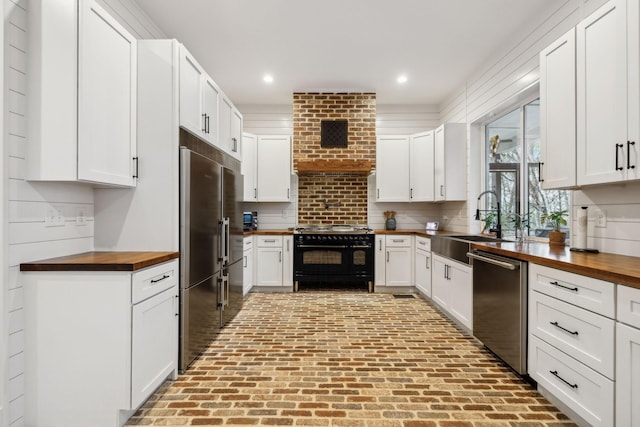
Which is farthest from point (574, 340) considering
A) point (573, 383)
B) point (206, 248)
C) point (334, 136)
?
point (334, 136)

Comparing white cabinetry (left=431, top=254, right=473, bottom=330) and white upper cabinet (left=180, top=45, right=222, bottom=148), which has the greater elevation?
white upper cabinet (left=180, top=45, right=222, bottom=148)

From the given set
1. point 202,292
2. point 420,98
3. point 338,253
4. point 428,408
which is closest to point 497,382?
point 428,408

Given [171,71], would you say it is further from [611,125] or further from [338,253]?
[338,253]

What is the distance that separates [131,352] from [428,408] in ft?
5.53

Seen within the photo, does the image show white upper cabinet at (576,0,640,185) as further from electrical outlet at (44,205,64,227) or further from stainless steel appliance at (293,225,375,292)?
electrical outlet at (44,205,64,227)

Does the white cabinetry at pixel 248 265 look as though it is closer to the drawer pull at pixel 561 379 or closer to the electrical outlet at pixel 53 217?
the electrical outlet at pixel 53 217

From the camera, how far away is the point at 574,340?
169 centimetres

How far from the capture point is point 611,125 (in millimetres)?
1837

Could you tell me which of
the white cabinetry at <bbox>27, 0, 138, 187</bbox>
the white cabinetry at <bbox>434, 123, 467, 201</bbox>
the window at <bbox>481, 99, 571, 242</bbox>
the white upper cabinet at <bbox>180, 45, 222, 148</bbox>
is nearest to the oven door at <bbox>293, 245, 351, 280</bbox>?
the white cabinetry at <bbox>434, 123, 467, 201</bbox>

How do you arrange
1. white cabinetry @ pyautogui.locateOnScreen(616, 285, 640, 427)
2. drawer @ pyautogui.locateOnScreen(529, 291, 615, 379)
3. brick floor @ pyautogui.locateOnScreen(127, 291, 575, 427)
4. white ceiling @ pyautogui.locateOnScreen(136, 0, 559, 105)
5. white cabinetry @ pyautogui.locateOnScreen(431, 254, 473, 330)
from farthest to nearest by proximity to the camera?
white cabinetry @ pyautogui.locateOnScreen(431, 254, 473, 330) → white ceiling @ pyautogui.locateOnScreen(136, 0, 559, 105) → brick floor @ pyautogui.locateOnScreen(127, 291, 575, 427) → drawer @ pyautogui.locateOnScreen(529, 291, 615, 379) → white cabinetry @ pyautogui.locateOnScreen(616, 285, 640, 427)

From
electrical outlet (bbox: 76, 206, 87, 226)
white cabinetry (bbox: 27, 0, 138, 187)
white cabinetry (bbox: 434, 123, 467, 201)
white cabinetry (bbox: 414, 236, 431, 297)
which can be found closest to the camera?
white cabinetry (bbox: 27, 0, 138, 187)

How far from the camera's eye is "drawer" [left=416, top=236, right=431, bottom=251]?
411cm

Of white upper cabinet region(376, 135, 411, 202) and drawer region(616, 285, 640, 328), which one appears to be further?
white upper cabinet region(376, 135, 411, 202)

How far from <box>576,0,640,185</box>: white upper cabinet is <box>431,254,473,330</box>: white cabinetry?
1.30 m
